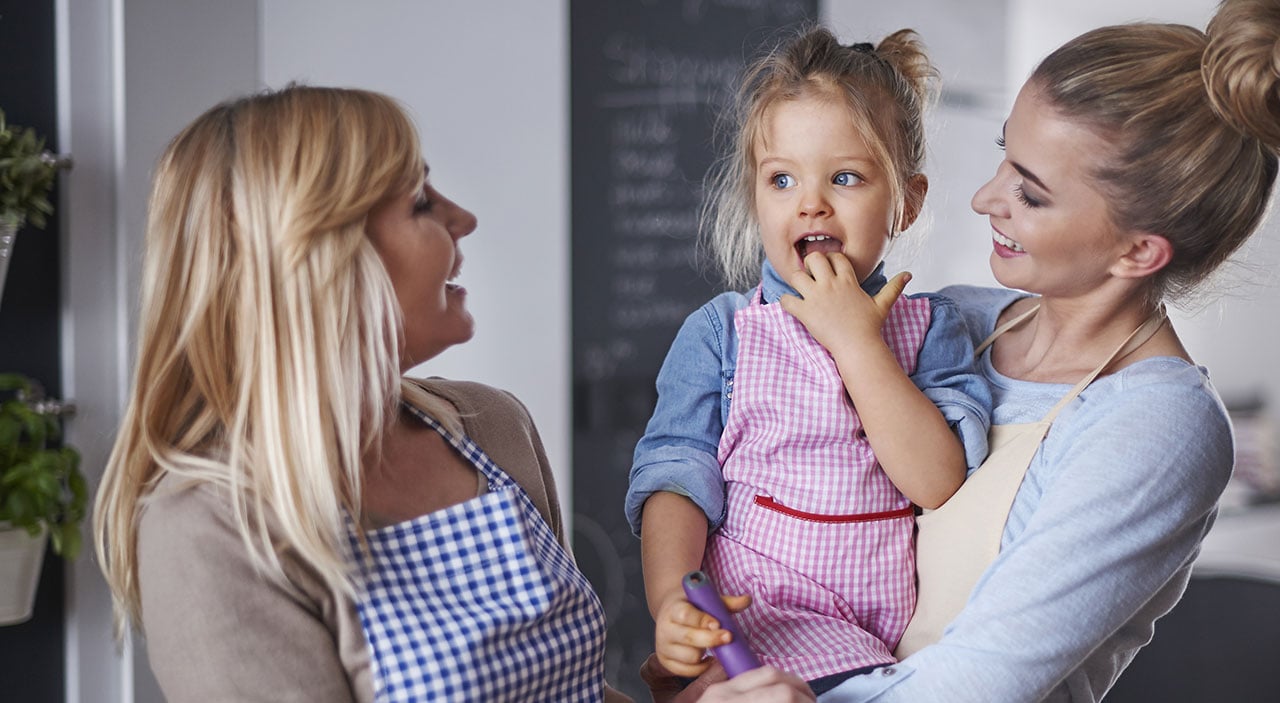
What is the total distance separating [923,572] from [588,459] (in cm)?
213

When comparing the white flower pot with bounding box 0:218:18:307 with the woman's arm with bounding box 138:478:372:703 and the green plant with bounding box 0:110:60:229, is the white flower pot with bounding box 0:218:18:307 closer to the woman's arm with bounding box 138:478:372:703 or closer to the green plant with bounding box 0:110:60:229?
the green plant with bounding box 0:110:60:229

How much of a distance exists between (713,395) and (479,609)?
0.43 m

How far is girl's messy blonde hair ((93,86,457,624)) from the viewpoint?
109 centimetres

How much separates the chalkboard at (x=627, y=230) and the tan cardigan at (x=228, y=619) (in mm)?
2304

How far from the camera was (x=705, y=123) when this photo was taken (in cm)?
352

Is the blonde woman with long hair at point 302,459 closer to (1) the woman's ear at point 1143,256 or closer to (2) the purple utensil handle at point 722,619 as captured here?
(2) the purple utensil handle at point 722,619

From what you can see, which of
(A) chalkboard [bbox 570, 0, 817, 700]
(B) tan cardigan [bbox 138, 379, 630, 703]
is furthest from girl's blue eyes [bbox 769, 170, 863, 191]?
(A) chalkboard [bbox 570, 0, 817, 700]

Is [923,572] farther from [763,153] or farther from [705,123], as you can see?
[705,123]

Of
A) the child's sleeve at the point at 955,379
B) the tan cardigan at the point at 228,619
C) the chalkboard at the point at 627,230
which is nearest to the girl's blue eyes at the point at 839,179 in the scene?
the child's sleeve at the point at 955,379

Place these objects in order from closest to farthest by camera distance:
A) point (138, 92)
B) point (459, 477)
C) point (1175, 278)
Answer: point (459, 477), point (1175, 278), point (138, 92)

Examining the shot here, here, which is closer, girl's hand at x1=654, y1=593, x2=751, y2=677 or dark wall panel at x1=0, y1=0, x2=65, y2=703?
girl's hand at x1=654, y1=593, x2=751, y2=677

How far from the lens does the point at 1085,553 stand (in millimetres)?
1163

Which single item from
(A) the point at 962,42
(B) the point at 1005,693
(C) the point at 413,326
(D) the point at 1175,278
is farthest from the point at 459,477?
(A) the point at 962,42

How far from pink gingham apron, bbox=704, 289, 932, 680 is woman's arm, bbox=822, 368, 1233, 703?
0.40 ft
